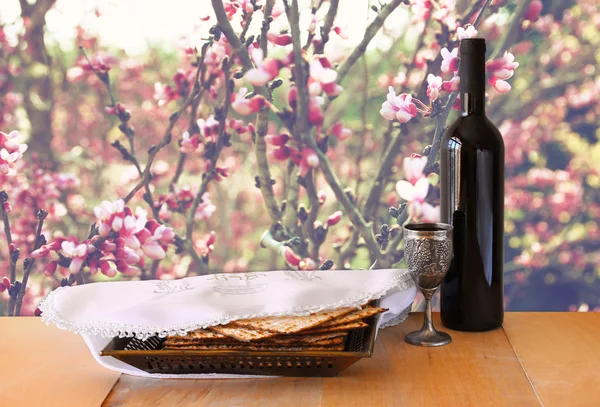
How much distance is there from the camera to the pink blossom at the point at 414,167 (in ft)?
4.94

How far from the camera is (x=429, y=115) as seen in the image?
4.89ft

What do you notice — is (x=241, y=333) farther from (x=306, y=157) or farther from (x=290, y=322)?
(x=306, y=157)

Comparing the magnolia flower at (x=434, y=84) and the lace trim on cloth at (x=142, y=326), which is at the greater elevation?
the magnolia flower at (x=434, y=84)

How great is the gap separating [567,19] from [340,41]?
0.45m

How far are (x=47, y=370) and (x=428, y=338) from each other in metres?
0.62

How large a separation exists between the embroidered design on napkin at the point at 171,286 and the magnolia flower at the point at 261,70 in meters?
0.45

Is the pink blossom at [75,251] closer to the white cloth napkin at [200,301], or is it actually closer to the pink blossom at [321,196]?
the white cloth napkin at [200,301]

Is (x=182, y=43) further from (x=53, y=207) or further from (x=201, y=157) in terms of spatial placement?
(x=53, y=207)

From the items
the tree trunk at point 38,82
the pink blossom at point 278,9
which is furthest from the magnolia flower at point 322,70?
the tree trunk at point 38,82

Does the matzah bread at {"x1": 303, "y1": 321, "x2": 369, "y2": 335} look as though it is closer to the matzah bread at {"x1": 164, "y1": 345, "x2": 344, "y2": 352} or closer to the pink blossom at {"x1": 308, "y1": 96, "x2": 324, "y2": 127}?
the matzah bread at {"x1": 164, "y1": 345, "x2": 344, "y2": 352}

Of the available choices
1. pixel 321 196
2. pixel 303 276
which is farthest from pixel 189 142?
pixel 303 276

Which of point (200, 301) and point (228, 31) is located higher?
point (228, 31)

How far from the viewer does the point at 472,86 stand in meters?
1.25

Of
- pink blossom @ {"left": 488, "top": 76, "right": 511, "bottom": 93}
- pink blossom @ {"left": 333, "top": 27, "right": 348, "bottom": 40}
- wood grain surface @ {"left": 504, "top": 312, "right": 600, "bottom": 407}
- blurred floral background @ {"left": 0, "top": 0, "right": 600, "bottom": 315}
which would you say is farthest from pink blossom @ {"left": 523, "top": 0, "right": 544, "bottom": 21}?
wood grain surface @ {"left": 504, "top": 312, "right": 600, "bottom": 407}
